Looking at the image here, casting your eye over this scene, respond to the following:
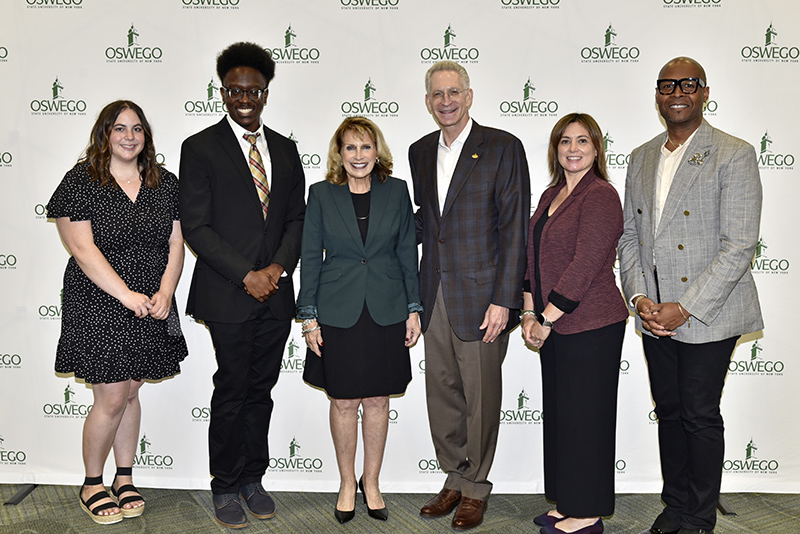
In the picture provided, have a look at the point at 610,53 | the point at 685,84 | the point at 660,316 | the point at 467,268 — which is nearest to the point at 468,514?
the point at 467,268

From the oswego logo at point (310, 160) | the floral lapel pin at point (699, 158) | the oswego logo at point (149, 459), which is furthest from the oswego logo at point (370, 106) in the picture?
the oswego logo at point (149, 459)

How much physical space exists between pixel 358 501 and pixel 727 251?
2091 mm

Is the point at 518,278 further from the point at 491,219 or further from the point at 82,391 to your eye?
the point at 82,391

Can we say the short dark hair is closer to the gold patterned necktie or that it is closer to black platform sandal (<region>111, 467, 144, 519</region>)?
the gold patterned necktie

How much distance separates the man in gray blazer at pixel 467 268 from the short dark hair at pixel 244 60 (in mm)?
780

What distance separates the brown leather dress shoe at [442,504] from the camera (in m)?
2.99

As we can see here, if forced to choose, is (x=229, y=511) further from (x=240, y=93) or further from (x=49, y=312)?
(x=240, y=93)

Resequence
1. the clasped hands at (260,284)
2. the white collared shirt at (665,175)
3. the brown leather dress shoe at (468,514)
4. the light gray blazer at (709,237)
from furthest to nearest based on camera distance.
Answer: the brown leather dress shoe at (468,514)
the clasped hands at (260,284)
the white collared shirt at (665,175)
the light gray blazer at (709,237)

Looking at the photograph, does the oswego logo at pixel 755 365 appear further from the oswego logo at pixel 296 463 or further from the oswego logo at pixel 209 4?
the oswego logo at pixel 209 4

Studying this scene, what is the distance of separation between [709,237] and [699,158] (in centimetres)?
32

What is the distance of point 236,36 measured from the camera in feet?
11.0

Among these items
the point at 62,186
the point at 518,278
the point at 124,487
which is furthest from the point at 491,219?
the point at 124,487

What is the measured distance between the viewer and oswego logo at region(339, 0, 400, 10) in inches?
130

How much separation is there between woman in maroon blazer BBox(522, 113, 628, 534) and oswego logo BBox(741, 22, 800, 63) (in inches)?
51.1
